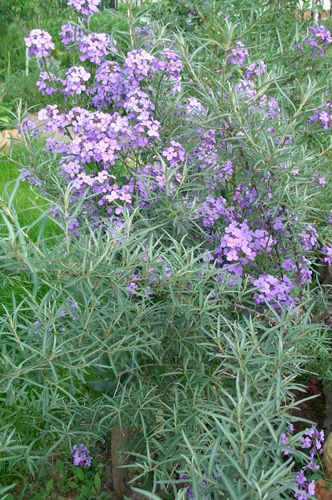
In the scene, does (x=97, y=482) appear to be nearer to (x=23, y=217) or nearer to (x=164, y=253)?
(x=164, y=253)

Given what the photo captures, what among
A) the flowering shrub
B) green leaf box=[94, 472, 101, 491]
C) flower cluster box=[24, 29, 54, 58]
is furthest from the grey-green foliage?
flower cluster box=[24, 29, 54, 58]

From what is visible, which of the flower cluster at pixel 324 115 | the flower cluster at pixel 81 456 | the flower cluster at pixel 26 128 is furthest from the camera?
the flower cluster at pixel 324 115

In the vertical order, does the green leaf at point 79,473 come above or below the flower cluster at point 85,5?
below

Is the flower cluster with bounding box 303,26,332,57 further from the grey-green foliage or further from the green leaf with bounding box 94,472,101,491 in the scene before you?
the green leaf with bounding box 94,472,101,491

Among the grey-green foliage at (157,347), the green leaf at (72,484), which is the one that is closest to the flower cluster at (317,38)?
the grey-green foliage at (157,347)

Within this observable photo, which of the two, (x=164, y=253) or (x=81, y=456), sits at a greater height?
(x=164, y=253)

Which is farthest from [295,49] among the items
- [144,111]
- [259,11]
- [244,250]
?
[244,250]

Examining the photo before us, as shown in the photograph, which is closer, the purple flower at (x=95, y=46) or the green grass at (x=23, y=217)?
the purple flower at (x=95, y=46)

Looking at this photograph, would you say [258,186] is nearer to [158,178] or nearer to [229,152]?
[229,152]

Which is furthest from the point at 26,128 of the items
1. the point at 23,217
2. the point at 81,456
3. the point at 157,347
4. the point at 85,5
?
the point at 23,217

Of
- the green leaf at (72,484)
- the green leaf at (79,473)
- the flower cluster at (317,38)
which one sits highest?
the flower cluster at (317,38)

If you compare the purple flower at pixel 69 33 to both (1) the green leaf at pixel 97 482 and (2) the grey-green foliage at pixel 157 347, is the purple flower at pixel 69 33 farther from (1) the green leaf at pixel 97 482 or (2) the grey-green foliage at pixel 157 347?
(1) the green leaf at pixel 97 482

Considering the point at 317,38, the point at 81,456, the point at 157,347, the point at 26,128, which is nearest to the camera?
the point at 157,347

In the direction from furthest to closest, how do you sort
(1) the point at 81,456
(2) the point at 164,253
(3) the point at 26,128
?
1. (1) the point at 81,456
2. (3) the point at 26,128
3. (2) the point at 164,253
